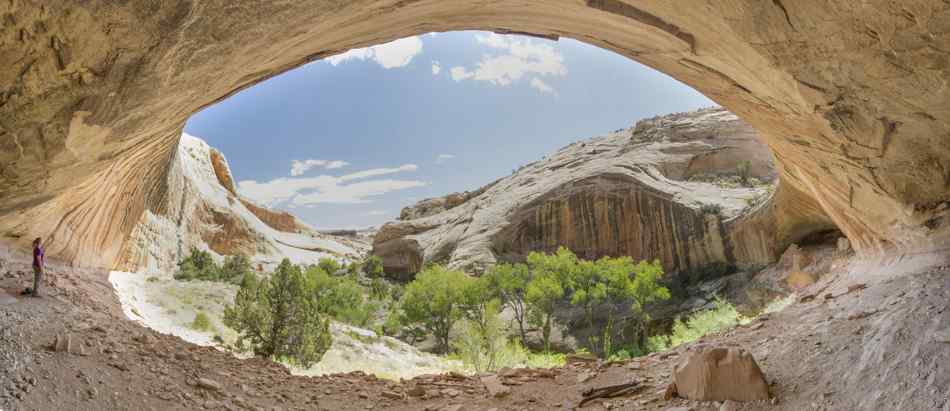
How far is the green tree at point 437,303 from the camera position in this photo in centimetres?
2392

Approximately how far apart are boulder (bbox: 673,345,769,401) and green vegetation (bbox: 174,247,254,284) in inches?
1016

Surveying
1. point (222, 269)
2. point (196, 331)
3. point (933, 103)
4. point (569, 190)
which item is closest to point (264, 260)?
point (222, 269)

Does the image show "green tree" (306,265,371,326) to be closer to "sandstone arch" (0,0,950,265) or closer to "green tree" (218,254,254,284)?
"green tree" (218,254,254,284)

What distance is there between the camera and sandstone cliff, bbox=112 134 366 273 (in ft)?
78.7

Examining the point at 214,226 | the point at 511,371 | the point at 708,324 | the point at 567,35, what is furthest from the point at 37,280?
the point at 214,226

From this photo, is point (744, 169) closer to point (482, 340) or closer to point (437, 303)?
point (437, 303)

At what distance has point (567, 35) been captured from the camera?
22.6 feet

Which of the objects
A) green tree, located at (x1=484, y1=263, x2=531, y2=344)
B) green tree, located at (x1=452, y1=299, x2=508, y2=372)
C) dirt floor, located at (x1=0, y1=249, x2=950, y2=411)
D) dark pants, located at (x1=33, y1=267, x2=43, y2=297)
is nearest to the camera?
dirt floor, located at (x1=0, y1=249, x2=950, y2=411)

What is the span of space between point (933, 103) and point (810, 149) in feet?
7.44

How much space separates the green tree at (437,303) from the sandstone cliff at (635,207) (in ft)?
23.3

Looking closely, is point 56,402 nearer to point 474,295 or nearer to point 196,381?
point 196,381

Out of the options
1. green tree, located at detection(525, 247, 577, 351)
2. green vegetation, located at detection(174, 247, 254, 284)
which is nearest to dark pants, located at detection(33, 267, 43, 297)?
green tree, located at detection(525, 247, 577, 351)

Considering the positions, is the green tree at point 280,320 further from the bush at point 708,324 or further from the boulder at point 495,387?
the bush at point 708,324

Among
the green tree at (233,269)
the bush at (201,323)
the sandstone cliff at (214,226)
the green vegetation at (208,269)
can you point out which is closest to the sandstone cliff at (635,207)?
the green tree at (233,269)
